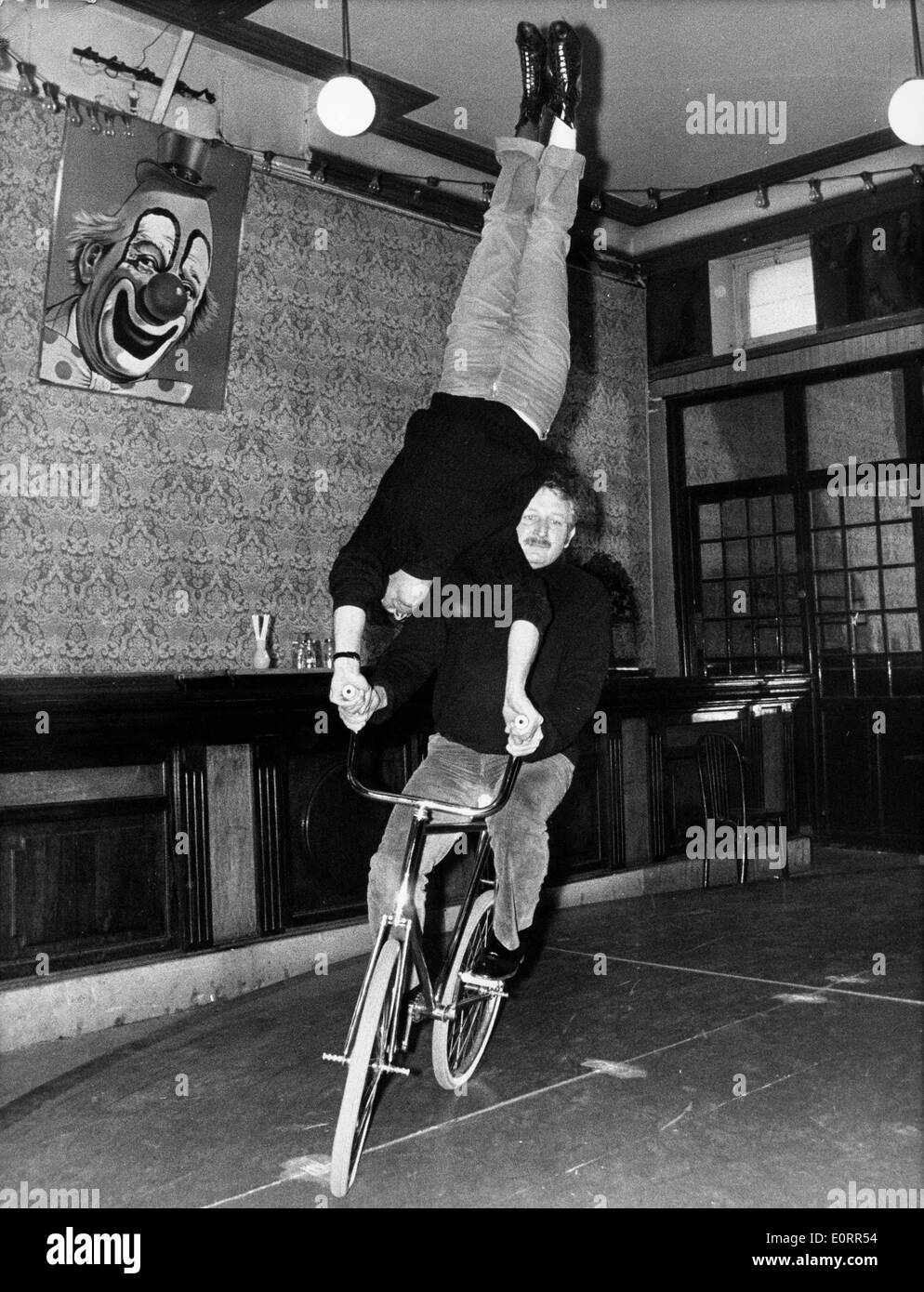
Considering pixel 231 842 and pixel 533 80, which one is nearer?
pixel 533 80

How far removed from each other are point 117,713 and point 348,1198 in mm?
1892

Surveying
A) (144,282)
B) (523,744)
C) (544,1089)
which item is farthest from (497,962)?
(144,282)

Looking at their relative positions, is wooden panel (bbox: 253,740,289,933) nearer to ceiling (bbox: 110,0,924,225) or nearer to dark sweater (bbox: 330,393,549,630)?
dark sweater (bbox: 330,393,549,630)

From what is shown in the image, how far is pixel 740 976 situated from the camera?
4.10m

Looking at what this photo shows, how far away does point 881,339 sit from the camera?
269 inches

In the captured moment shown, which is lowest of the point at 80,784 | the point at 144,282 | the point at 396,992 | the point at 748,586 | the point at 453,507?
the point at 396,992

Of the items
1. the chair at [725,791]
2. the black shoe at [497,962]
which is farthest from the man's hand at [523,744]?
the chair at [725,791]

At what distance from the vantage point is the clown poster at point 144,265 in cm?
505

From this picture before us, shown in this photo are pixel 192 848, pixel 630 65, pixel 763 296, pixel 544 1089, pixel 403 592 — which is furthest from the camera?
pixel 763 296

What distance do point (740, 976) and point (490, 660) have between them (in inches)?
75.6

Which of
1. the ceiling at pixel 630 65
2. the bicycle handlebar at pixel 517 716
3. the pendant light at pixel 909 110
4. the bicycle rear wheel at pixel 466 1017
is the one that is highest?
the ceiling at pixel 630 65

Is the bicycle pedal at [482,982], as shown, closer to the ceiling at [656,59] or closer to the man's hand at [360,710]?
the man's hand at [360,710]

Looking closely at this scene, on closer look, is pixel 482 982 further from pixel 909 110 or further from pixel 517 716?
pixel 909 110

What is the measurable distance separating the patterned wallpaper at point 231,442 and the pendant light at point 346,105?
3.51 feet
